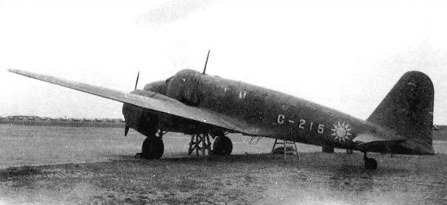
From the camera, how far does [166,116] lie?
17.6 meters

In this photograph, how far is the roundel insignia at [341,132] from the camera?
619 inches

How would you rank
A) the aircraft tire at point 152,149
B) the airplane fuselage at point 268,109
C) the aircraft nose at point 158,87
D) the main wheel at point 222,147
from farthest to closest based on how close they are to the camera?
the main wheel at point 222,147, the aircraft nose at point 158,87, the aircraft tire at point 152,149, the airplane fuselage at point 268,109

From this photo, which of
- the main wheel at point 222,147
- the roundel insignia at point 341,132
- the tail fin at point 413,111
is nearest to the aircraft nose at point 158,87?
the main wheel at point 222,147

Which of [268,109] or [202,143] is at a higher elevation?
[268,109]

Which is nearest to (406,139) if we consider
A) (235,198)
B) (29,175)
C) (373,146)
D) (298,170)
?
(373,146)

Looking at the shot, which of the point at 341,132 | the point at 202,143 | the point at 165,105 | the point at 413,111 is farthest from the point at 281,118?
the point at 413,111

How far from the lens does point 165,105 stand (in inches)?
697

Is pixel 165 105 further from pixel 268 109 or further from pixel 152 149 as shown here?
pixel 268 109

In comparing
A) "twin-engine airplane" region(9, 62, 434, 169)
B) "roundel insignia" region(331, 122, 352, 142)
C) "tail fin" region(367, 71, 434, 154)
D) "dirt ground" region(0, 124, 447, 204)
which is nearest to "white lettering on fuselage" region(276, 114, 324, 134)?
"twin-engine airplane" region(9, 62, 434, 169)

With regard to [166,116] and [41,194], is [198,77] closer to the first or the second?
[166,116]

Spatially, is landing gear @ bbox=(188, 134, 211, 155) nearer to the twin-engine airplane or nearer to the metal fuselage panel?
the twin-engine airplane

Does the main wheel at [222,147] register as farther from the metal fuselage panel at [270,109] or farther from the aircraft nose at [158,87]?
the aircraft nose at [158,87]

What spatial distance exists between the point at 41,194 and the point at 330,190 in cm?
561

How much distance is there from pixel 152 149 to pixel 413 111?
8.63 meters
